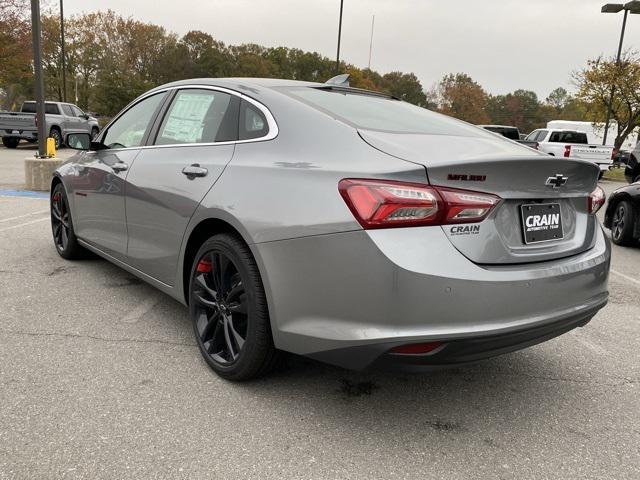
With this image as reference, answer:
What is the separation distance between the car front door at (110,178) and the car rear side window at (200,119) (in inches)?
9.8

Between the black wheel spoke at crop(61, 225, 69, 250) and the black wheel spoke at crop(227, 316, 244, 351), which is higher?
the black wheel spoke at crop(227, 316, 244, 351)

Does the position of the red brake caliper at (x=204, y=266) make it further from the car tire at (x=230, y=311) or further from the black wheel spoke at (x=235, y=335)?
the black wheel spoke at (x=235, y=335)

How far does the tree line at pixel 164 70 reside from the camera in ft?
81.7

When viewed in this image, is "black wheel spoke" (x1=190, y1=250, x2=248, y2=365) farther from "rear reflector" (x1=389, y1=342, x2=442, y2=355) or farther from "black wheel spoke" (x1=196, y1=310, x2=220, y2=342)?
"rear reflector" (x1=389, y1=342, x2=442, y2=355)

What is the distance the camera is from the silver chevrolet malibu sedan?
2.18 meters

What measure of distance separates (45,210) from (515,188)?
7.40 m

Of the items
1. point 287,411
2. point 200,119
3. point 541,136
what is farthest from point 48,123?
point 287,411

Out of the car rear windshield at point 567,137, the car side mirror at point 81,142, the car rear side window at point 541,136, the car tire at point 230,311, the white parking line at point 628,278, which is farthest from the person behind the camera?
the car rear side window at point 541,136

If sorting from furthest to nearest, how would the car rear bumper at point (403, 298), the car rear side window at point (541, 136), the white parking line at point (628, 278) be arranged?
1. the car rear side window at point (541, 136)
2. the white parking line at point (628, 278)
3. the car rear bumper at point (403, 298)

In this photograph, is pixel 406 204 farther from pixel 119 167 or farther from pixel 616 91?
pixel 616 91

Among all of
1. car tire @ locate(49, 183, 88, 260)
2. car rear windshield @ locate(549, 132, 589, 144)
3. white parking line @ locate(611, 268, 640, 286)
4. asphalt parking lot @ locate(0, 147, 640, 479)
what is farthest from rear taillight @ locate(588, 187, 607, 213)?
car rear windshield @ locate(549, 132, 589, 144)

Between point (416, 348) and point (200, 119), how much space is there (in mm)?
1983

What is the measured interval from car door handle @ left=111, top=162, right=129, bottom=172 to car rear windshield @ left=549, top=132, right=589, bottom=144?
21.3 metres

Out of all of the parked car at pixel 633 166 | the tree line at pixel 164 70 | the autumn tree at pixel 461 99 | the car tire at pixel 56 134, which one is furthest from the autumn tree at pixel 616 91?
the autumn tree at pixel 461 99
